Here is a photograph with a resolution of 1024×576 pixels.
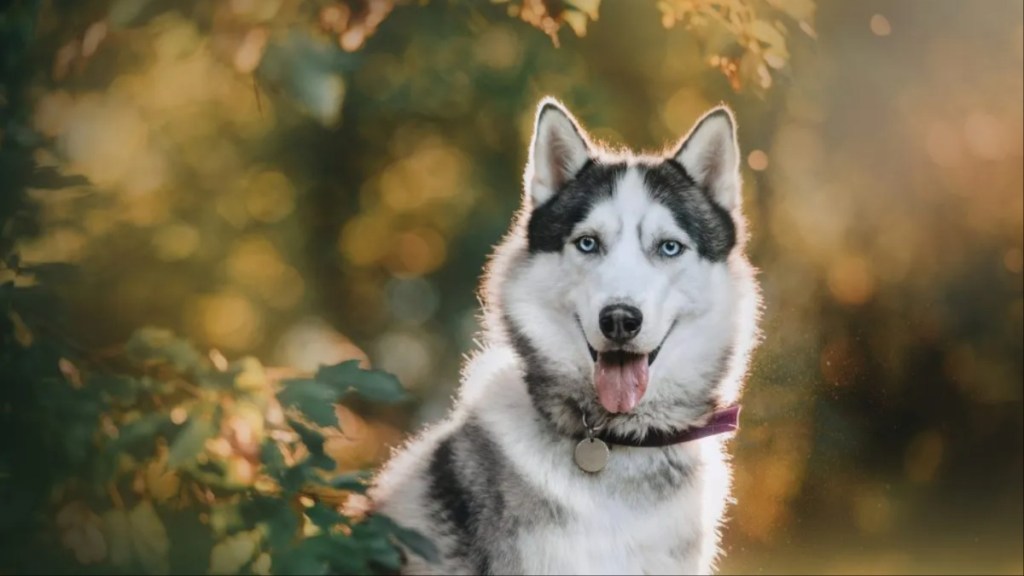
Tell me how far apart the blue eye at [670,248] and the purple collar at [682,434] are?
1.47 feet

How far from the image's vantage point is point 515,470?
2.65 meters

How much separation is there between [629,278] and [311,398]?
834mm

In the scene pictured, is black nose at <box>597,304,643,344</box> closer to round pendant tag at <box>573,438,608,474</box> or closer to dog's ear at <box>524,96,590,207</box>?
round pendant tag at <box>573,438,608,474</box>

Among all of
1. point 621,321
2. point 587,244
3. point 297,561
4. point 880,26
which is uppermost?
point 880,26

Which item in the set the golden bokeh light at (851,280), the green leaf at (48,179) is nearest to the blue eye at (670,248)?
the golden bokeh light at (851,280)

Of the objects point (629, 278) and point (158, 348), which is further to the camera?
point (629, 278)

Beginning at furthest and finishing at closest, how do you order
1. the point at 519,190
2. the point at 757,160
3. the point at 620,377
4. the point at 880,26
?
the point at 880,26
the point at 757,160
the point at 519,190
the point at 620,377

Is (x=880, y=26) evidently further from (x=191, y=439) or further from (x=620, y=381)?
(x=191, y=439)

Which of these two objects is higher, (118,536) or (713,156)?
(713,156)

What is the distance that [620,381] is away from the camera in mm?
2766


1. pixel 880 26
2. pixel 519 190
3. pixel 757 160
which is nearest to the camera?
pixel 519 190

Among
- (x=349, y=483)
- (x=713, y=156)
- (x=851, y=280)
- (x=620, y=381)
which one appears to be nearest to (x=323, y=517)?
(x=349, y=483)

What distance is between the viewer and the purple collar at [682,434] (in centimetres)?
276

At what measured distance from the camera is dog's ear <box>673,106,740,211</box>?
9.23ft
